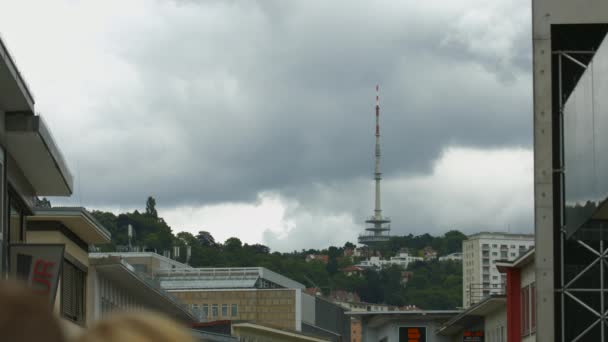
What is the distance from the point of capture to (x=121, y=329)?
2.23 metres

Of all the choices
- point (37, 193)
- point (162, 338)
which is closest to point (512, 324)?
point (37, 193)

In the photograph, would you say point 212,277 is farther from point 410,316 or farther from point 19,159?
point 19,159

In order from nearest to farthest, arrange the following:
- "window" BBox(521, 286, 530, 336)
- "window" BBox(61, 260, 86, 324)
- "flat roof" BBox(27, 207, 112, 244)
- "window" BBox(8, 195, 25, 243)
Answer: "window" BBox(8, 195, 25, 243)
"window" BBox(61, 260, 86, 324)
"flat roof" BBox(27, 207, 112, 244)
"window" BBox(521, 286, 530, 336)

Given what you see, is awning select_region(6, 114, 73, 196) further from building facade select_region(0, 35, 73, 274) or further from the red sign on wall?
the red sign on wall

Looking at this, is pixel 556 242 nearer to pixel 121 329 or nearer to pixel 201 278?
pixel 121 329

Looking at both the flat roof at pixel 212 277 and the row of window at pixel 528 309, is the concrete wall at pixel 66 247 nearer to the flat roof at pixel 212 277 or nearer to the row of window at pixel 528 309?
the row of window at pixel 528 309

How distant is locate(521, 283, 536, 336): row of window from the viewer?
5422cm

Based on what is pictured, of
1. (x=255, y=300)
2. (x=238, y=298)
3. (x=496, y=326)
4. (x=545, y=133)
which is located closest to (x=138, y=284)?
(x=496, y=326)

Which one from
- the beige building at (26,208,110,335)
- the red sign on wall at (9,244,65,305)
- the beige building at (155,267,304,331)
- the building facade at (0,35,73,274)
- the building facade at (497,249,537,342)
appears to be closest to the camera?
the building facade at (0,35,73,274)

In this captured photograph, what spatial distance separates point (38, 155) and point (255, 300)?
144m

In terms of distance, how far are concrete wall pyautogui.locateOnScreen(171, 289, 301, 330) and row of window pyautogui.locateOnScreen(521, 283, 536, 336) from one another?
366ft

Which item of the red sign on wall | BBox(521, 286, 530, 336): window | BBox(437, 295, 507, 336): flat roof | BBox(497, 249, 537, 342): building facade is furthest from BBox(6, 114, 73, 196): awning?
BBox(437, 295, 507, 336): flat roof

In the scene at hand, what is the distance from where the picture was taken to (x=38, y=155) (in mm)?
26266

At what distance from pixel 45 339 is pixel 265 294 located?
169 meters
